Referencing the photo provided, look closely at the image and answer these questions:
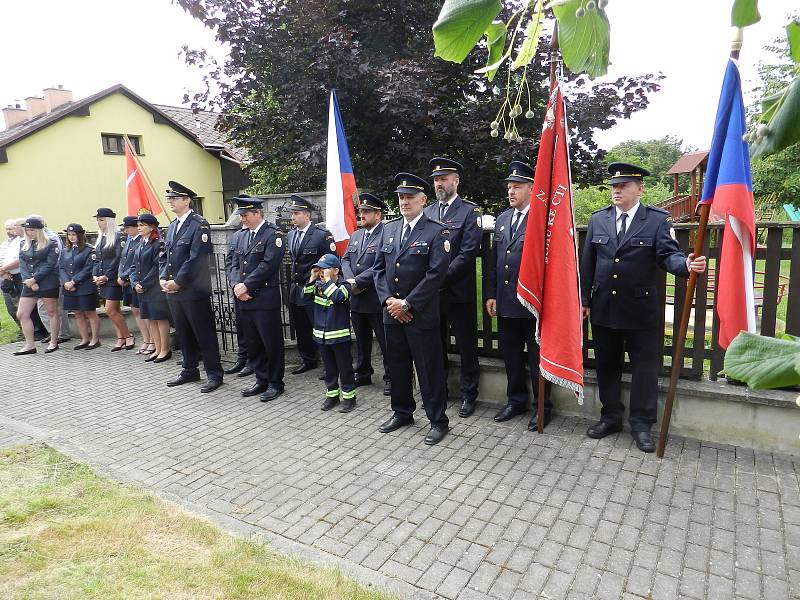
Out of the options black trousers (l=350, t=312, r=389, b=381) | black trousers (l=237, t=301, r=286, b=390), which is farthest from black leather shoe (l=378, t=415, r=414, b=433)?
black trousers (l=237, t=301, r=286, b=390)

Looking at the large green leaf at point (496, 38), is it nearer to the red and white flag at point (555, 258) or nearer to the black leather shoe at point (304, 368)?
the red and white flag at point (555, 258)

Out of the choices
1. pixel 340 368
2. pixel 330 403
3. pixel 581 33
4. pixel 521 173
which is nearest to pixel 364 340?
pixel 340 368

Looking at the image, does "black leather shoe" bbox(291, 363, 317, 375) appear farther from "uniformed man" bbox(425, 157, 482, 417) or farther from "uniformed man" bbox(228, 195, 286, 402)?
"uniformed man" bbox(425, 157, 482, 417)

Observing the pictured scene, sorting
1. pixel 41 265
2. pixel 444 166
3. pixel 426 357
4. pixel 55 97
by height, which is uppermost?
pixel 55 97

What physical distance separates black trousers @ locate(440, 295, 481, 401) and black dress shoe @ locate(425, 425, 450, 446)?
58cm

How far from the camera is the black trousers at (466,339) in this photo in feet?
15.6

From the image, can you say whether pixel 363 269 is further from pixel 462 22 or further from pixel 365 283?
pixel 462 22

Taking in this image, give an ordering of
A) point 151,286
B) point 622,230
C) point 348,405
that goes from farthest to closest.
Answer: point 151,286
point 348,405
point 622,230

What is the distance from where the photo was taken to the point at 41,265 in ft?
25.4

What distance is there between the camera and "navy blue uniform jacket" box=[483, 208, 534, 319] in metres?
4.35

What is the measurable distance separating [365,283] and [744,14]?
4479 mm

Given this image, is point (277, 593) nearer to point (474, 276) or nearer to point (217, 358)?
point (474, 276)

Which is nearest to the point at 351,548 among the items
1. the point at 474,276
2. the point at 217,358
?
the point at 474,276

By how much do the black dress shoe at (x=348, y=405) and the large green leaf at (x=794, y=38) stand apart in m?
4.45
